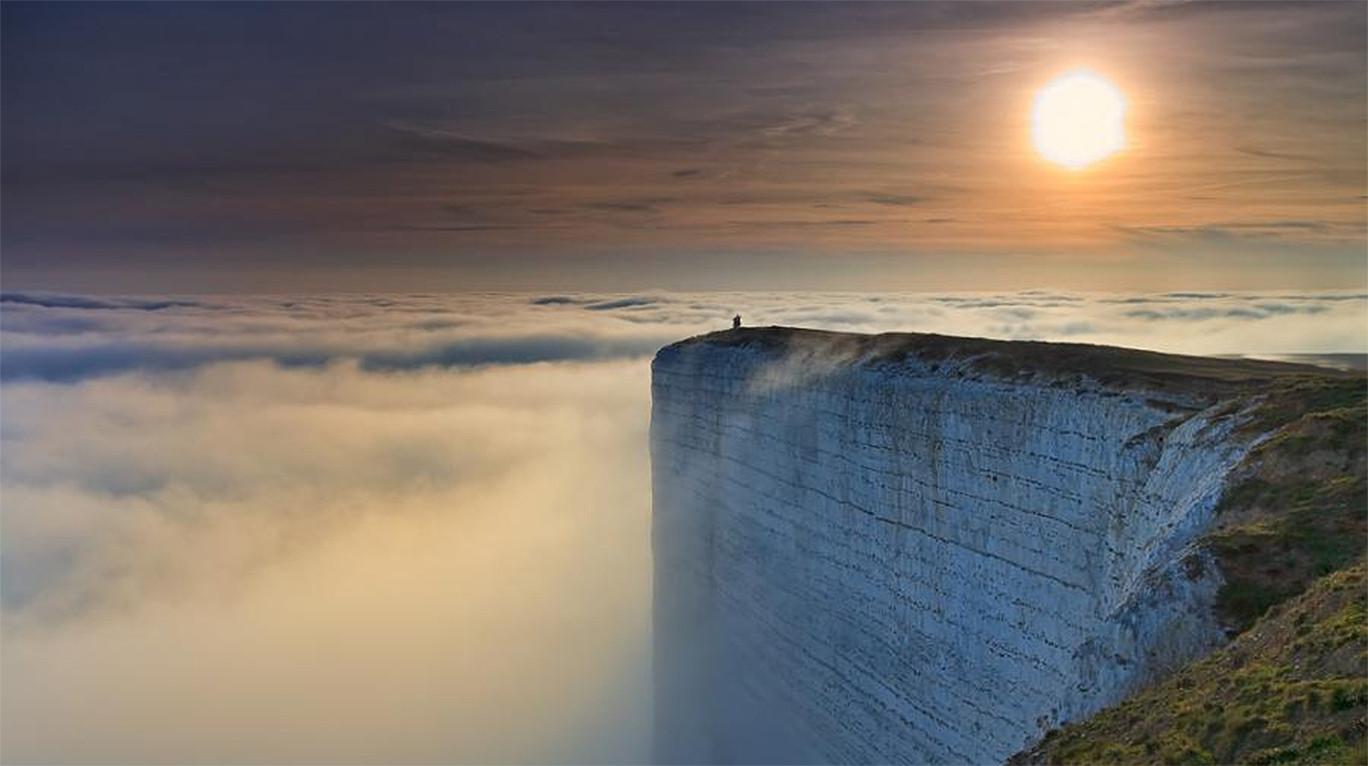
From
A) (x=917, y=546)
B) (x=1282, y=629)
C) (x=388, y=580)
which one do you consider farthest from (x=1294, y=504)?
(x=388, y=580)

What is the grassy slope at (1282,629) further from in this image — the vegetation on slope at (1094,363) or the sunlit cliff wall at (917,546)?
the vegetation on slope at (1094,363)

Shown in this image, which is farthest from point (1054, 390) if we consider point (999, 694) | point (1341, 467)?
point (1341, 467)

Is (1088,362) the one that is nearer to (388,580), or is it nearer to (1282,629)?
(1282,629)

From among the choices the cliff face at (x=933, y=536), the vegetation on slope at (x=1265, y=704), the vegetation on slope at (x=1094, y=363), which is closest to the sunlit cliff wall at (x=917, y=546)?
the cliff face at (x=933, y=536)

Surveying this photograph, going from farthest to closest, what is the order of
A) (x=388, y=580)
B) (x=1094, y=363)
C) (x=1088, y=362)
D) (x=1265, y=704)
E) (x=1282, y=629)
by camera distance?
(x=388, y=580) < (x=1088, y=362) < (x=1094, y=363) < (x=1282, y=629) < (x=1265, y=704)

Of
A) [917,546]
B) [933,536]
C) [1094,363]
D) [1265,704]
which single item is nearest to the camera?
[1265,704]
